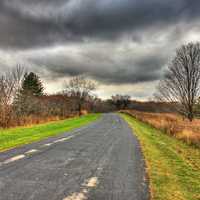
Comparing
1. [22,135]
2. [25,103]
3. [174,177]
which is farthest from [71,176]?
[25,103]

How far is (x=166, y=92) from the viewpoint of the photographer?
2736 centimetres

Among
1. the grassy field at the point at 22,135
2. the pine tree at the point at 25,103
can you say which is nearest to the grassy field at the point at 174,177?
the grassy field at the point at 22,135

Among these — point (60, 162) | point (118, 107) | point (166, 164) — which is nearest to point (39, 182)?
point (60, 162)

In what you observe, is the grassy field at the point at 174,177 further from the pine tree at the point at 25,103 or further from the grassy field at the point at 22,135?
the pine tree at the point at 25,103

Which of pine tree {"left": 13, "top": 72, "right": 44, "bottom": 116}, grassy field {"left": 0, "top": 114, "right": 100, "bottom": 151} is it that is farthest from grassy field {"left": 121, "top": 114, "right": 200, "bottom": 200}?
pine tree {"left": 13, "top": 72, "right": 44, "bottom": 116}

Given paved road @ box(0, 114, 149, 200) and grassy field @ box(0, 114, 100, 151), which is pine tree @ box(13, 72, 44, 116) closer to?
grassy field @ box(0, 114, 100, 151)

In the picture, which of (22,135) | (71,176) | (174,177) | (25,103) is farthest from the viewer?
(25,103)

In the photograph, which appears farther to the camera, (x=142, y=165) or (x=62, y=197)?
(x=142, y=165)

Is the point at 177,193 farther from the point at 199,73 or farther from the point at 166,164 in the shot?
the point at 199,73

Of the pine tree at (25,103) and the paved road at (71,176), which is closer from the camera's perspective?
the paved road at (71,176)

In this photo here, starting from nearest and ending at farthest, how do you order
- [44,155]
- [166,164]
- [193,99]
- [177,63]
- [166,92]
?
1. [166,164]
2. [44,155]
3. [193,99]
4. [177,63]
5. [166,92]

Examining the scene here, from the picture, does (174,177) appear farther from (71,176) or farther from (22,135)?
(22,135)

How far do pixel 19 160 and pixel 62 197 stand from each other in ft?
11.1

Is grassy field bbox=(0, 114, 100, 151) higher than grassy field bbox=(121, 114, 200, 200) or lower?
higher
